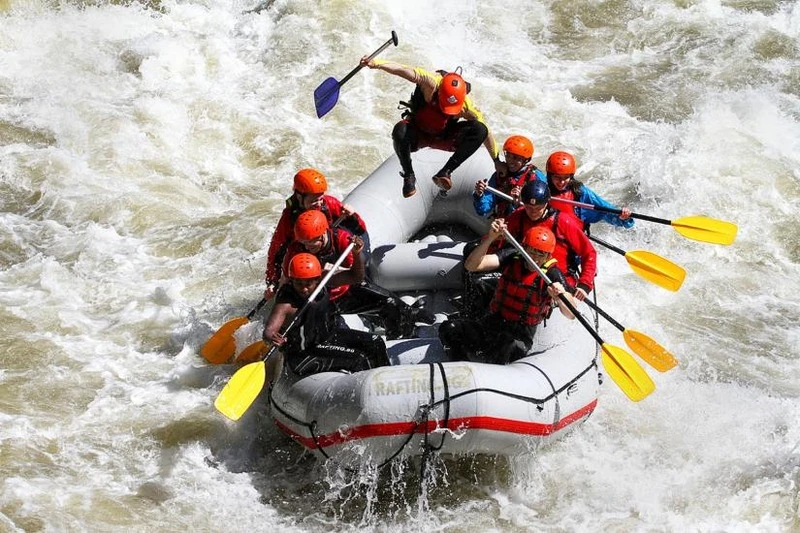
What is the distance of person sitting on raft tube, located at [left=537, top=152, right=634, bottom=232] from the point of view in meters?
6.16

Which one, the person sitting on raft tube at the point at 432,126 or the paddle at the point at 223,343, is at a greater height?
the person sitting on raft tube at the point at 432,126

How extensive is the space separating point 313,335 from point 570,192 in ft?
6.32

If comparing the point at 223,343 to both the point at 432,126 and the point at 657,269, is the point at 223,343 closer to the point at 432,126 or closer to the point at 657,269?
the point at 432,126

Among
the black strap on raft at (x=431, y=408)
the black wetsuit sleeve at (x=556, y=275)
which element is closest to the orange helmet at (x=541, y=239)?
the black wetsuit sleeve at (x=556, y=275)

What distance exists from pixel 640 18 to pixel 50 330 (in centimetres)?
789

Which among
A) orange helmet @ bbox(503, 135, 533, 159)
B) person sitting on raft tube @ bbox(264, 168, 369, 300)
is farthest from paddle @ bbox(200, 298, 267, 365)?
orange helmet @ bbox(503, 135, 533, 159)

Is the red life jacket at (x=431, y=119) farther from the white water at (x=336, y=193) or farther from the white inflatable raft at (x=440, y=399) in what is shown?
the white water at (x=336, y=193)

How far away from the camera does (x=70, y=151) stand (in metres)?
9.16

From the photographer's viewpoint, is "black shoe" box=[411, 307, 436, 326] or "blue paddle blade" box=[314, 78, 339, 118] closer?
"black shoe" box=[411, 307, 436, 326]

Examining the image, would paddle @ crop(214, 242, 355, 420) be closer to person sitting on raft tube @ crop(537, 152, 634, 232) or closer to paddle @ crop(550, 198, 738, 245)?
person sitting on raft tube @ crop(537, 152, 634, 232)

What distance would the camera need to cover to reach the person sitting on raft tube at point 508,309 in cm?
555

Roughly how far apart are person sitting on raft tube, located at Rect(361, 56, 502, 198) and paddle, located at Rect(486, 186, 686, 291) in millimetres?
325

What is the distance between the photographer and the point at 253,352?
6.28 meters

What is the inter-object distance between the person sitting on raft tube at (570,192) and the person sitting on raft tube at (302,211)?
3.96 ft
